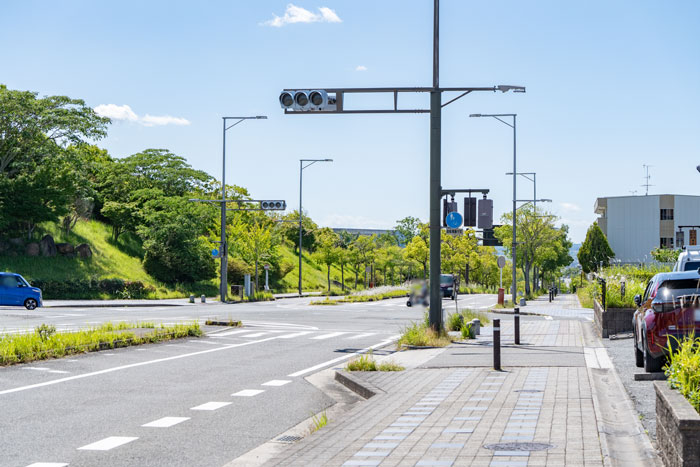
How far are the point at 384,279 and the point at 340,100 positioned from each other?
8142 centimetres

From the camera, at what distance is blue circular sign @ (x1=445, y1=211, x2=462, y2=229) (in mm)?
19094

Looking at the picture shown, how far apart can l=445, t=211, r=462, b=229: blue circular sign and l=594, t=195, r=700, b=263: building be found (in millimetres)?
85130

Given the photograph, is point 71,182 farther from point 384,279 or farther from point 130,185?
point 384,279

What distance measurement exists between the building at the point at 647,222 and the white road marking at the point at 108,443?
319ft

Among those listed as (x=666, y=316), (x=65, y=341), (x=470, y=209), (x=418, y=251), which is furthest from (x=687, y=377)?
(x=418, y=251)

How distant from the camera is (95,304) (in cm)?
4219

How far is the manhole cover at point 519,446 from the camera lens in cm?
681

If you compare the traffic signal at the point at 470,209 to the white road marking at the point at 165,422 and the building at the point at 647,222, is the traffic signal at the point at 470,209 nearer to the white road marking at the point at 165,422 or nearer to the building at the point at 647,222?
the white road marking at the point at 165,422

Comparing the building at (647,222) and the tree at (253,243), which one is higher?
the building at (647,222)

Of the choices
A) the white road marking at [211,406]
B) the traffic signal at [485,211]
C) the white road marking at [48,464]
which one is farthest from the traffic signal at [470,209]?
the white road marking at [48,464]

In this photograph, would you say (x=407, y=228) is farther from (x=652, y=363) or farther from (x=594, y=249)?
(x=652, y=363)

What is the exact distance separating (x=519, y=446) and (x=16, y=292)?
33.6 meters

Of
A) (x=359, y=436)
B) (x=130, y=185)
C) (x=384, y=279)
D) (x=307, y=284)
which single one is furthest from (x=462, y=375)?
(x=384, y=279)

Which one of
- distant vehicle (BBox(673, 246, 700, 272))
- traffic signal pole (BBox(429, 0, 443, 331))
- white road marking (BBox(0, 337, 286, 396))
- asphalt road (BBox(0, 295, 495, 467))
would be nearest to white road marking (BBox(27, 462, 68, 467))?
asphalt road (BBox(0, 295, 495, 467))
